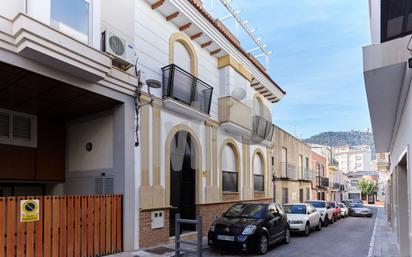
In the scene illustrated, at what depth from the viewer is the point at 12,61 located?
698cm

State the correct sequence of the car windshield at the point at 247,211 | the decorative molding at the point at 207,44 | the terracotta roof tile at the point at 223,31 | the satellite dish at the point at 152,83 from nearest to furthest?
the satellite dish at the point at 152,83 → the car windshield at the point at 247,211 → the terracotta roof tile at the point at 223,31 → the decorative molding at the point at 207,44

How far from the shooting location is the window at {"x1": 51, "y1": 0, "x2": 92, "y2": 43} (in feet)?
25.0

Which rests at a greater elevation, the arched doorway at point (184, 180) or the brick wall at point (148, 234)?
the arched doorway at point (184, 180)

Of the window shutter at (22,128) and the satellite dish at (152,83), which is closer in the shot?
the satellite dish at (152,83)

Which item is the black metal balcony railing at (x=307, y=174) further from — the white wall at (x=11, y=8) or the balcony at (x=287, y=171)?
the white wall at (x=11, y=8)

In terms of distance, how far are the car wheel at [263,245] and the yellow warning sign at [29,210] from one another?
576cm

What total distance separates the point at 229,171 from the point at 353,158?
93201 mm

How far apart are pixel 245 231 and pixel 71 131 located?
20.7 feet

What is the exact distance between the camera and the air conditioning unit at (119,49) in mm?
8883

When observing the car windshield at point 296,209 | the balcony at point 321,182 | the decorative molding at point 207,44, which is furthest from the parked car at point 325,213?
the balcony at point 321,182

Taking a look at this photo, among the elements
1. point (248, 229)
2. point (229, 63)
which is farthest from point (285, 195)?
point (248, 229)

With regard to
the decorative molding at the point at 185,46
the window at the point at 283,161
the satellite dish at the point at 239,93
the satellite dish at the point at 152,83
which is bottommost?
the window at the point at 283,161

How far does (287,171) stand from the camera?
81.5ft

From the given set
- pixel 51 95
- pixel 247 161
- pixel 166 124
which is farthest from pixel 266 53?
pixel 51 95
